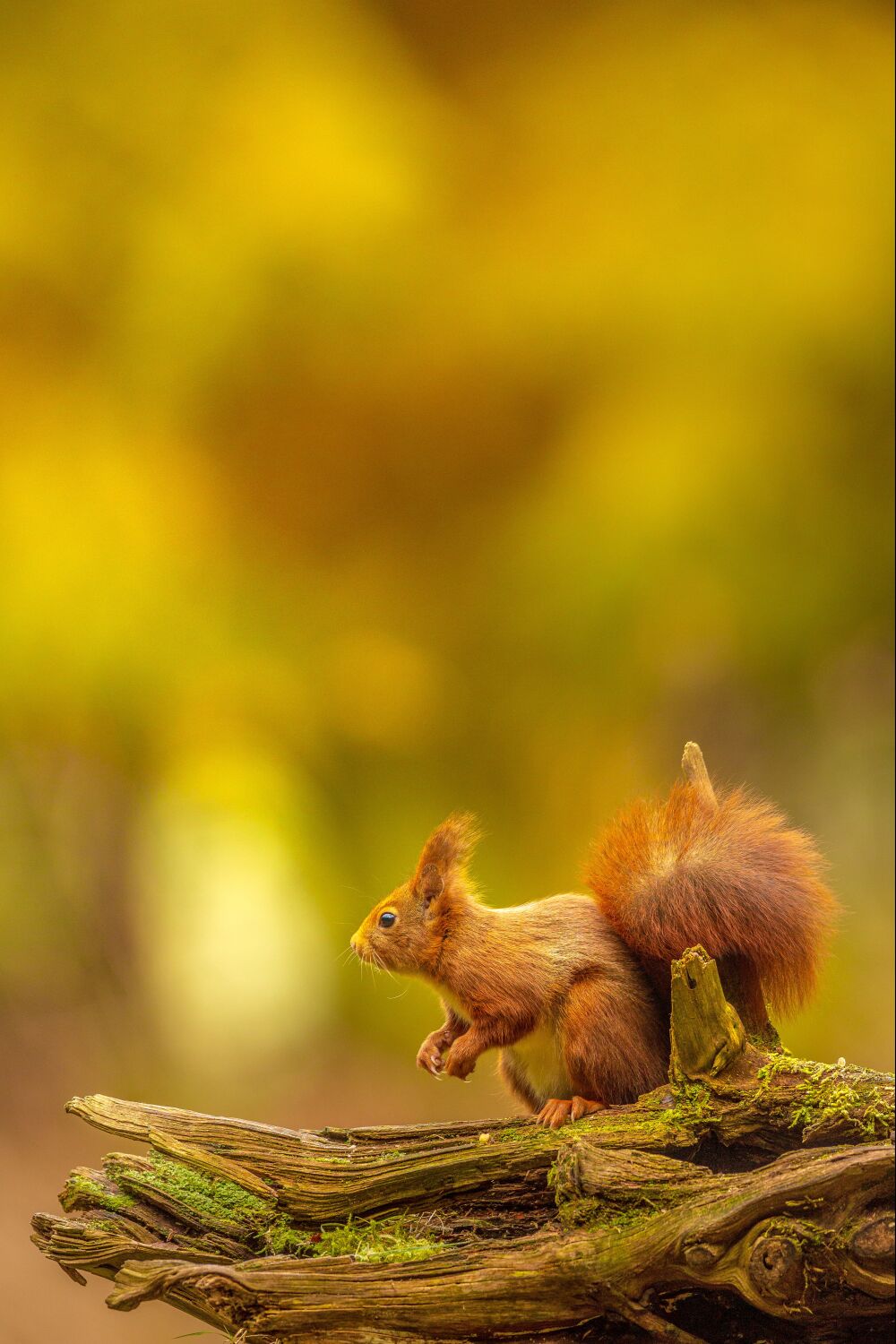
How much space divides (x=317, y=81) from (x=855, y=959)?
2525 mm

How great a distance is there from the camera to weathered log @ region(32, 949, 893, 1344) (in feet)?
4.40

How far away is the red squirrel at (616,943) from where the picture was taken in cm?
162

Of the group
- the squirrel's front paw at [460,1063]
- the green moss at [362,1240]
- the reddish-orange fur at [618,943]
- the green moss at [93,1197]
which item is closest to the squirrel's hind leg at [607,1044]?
the reddish-orange fur at [618,943]

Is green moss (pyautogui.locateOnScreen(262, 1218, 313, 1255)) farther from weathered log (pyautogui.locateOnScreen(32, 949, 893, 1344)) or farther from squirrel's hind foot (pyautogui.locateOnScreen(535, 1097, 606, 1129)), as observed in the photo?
squirrel's hind foot (pyautogui.locateOnScreen(535, 1097, 606, 1129))

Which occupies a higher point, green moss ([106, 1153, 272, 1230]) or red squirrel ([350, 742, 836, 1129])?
red squirrel ([350, 742, 836, 1129])

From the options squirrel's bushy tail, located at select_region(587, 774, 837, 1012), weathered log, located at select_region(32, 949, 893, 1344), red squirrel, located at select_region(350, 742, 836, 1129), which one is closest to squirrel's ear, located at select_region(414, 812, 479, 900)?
red squirrel, located at select_region(350, 742, 836, 1129)

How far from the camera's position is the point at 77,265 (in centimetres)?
264

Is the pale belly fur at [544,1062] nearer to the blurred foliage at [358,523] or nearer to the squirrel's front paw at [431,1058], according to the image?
the squirrel's front paw at [431,1058]

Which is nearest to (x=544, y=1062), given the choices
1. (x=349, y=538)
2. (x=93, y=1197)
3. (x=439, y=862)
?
(x=439, y=862)

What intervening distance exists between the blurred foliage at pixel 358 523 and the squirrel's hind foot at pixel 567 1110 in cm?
123

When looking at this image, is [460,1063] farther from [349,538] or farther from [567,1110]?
[349,538]

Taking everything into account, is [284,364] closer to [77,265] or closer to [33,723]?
[77,265]

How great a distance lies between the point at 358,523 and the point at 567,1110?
170 cm

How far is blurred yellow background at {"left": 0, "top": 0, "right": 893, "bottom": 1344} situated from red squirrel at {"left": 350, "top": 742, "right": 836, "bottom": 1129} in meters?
1.08
